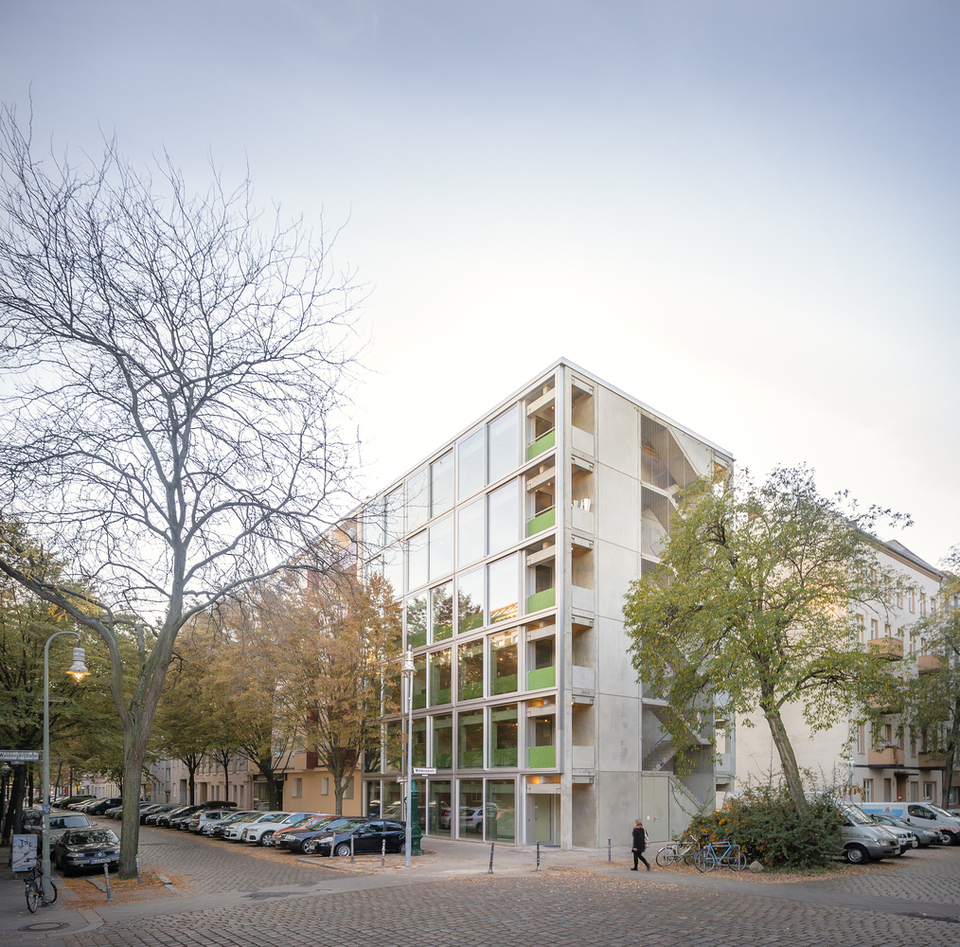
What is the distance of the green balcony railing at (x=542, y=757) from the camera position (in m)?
31.9

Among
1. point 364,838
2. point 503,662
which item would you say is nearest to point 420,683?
point 503,662

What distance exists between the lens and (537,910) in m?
16.0

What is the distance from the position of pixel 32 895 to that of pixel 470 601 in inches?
919

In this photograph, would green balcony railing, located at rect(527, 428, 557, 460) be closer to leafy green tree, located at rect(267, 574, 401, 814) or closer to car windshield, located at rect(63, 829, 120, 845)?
leafy green tree, located at rect(267, 574, 401, 814)

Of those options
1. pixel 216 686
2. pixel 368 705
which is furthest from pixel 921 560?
pixel 216 686

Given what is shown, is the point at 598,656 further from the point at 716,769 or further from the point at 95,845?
the point at 95,845

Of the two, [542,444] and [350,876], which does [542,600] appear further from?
[350,876]

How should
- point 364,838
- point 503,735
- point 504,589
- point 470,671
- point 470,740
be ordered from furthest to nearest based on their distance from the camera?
point 470,671
point 470,740
point 504,589
point 503,735
point 364,838

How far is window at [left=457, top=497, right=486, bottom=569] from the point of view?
3916 centimetres

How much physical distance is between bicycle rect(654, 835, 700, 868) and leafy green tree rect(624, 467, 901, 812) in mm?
3231

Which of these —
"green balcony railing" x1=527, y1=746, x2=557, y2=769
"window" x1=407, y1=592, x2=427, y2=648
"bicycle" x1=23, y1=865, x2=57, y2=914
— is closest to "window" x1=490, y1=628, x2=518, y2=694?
"green balcony railing" x1=527, y1=746, x2=557, y2=769

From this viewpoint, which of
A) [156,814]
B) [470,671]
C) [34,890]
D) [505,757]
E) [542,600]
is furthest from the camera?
[156,814]

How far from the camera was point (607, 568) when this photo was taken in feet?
115

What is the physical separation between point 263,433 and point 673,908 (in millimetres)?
12128
